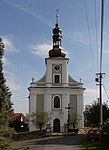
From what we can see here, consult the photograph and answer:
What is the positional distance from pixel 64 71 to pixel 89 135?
27.2 m

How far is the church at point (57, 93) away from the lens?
217 feet

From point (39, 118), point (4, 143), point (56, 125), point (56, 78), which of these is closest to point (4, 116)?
point (4, 143)

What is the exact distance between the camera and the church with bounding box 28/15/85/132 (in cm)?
6600

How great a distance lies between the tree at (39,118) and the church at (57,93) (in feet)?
4.52

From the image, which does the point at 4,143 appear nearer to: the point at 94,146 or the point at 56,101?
the point at 94,146

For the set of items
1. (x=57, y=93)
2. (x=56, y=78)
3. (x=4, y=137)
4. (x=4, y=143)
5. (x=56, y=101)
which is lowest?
(x=4, y=143)

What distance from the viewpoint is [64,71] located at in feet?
225

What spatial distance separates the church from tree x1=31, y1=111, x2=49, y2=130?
1379 millimetres

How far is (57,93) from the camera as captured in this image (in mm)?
67312

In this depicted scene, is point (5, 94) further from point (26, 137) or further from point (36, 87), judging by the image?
point (36, 87)

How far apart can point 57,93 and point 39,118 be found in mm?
6936

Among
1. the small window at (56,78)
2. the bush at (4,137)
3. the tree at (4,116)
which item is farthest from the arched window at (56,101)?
the bush at (4,137)

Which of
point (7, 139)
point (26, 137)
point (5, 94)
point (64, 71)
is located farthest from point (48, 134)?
point (7, 139)

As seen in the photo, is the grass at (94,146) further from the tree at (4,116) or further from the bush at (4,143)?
the bush at (4,143)
